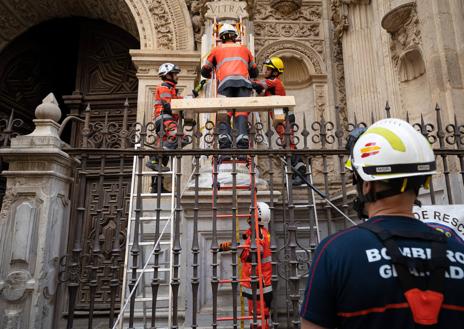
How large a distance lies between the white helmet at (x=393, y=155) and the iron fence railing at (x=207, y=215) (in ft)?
5.85

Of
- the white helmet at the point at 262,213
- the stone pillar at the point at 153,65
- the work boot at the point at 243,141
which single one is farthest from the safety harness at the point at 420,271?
the stone pillar at the point at 153,65

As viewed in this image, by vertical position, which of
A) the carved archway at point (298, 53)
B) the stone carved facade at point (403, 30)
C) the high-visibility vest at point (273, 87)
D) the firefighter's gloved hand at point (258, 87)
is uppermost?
the carved archway at point (298, 53)

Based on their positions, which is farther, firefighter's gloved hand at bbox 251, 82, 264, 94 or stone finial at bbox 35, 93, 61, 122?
firefighter's gloved hand at bbox 251, 82, 264, 94

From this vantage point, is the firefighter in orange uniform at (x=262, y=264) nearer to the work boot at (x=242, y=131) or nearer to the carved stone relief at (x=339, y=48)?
the work boot at (x=242, y=131)

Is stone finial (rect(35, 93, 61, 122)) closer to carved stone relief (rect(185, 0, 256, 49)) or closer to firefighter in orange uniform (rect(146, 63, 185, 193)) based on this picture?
firefighter in orange uniform (rect(146, 63, 185, 193))

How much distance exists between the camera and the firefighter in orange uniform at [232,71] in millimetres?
4844

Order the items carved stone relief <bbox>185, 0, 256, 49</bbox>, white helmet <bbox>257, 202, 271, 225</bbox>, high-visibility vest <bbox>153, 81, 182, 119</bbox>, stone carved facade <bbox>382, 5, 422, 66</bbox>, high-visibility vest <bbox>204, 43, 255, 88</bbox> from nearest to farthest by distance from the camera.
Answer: white helmet <bbox>257, 202, 271, 225</bbox>
high-visibility vest <bbox>204, 43, 255, 88</bbox>
high-visibility vest <bbox>153, 81, 182, 119</bbox>
stone carved facade <bbox>382, 5, 422, 66</bbox>
carved stone relief <bbox>185, 0, 256, 49</bbox>

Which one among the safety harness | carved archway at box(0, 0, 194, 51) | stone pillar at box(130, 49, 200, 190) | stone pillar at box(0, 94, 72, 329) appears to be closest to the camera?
the safety harness

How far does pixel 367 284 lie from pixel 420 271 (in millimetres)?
158

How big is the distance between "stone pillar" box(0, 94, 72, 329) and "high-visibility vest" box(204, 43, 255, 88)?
2633 millimetres

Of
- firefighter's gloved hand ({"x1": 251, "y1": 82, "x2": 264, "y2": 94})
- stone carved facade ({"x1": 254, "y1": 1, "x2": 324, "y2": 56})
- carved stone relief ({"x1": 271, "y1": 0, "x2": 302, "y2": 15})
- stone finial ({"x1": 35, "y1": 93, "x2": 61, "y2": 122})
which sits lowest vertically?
stone finial ({"x1": 35, "y1": 93, "x2": 61, "y2": 122})

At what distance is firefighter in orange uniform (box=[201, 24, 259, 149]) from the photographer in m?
4.84

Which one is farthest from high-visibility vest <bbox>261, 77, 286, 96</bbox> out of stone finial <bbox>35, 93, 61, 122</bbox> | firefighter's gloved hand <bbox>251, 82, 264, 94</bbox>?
stone finial <bbox>35, 93, 61, 122</bbox>

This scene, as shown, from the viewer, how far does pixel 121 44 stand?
886 cm
